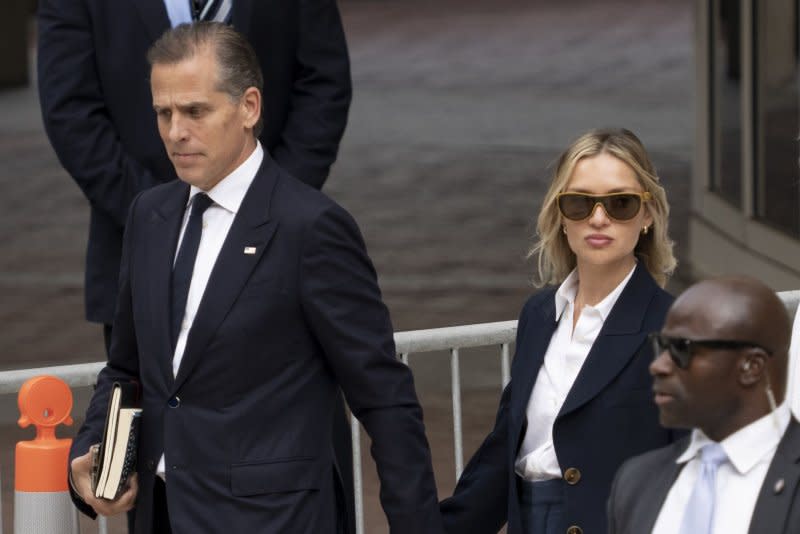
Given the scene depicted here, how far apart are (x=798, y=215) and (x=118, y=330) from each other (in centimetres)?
701

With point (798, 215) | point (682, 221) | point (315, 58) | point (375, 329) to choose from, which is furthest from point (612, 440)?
point (682, 221)

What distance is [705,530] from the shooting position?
9.69 ft

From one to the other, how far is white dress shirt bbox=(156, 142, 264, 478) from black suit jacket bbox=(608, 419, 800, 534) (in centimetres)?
122

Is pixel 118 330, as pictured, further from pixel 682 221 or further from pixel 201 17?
pixel 682 221

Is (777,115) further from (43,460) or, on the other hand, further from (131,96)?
(43,460)

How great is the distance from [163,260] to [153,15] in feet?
5.03

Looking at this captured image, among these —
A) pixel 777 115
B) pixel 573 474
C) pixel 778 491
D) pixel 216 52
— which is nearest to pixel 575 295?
pixel 573 474

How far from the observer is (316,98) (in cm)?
557

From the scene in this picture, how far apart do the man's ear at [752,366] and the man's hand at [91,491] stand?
5.35 feet

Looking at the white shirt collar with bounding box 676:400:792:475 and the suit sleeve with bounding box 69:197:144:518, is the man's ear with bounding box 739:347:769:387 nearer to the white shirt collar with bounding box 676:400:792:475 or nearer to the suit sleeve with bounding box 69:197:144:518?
the white shirt collar with bounding box 676:400:792:475

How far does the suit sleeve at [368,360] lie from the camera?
394cm

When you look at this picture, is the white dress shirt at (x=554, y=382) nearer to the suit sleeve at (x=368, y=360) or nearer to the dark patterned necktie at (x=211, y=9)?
the suit sleeve at (x=368, y=360)

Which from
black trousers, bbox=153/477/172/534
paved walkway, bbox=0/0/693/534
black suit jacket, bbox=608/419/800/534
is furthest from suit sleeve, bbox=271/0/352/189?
black suit jacket, bbox=608/419/800/534

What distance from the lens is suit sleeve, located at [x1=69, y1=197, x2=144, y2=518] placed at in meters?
4.21
